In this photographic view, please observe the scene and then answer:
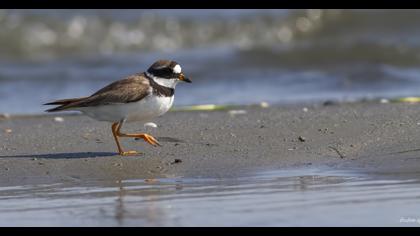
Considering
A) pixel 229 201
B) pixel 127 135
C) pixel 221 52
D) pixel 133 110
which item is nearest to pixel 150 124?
pixel 127 135

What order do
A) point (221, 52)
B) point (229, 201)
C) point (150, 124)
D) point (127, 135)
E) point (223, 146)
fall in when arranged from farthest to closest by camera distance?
point (221, 52) → point (150, 124) → point (127, 135) → point (223, 146) → point (229, 201)

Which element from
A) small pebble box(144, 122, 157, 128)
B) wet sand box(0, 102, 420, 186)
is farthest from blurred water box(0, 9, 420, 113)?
small pebble box(144, 122, 157, 128)

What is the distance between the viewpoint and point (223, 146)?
27.1 feet

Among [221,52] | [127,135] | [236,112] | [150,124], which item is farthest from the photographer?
[221,52]

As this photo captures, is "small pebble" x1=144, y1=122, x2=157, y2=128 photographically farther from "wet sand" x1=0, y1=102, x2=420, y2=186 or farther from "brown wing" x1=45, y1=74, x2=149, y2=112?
"brown wing" x1=45, y1=74, x2=149, y2=112

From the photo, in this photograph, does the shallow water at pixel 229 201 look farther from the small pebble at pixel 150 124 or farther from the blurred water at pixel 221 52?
the blurred water at pixel 221 52

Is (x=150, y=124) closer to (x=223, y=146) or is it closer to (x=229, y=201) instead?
(x=223, y=146)

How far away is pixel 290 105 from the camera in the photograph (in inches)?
448

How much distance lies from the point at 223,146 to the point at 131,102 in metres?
0.98

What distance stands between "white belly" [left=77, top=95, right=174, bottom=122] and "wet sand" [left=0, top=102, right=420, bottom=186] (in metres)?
0.34

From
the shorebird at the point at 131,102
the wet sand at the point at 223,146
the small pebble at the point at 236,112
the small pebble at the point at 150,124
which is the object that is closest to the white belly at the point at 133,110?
the shorebird at the point at 131,102

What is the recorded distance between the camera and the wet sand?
738cm

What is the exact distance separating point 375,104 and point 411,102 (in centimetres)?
46
